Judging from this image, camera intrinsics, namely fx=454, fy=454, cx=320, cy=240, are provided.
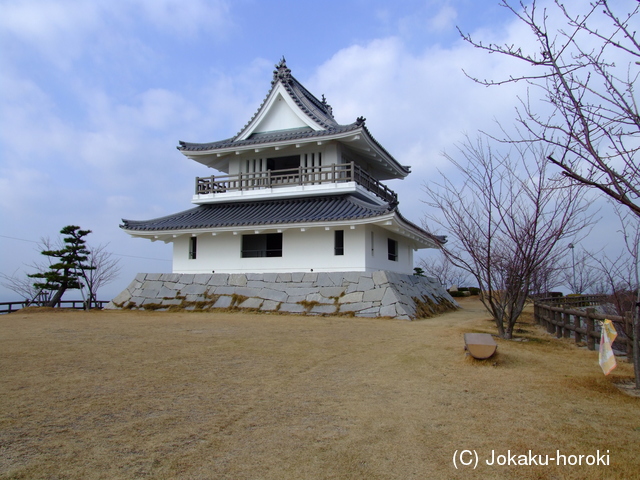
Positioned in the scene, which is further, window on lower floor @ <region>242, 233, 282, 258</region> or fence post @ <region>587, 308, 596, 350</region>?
window on lower floor @ <region>242, 233, 282, 258</region>

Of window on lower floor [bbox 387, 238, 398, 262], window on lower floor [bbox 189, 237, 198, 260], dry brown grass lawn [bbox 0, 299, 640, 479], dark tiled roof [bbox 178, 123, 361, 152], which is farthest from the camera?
window on lower floor [bbox 387, 238, 398, 262]

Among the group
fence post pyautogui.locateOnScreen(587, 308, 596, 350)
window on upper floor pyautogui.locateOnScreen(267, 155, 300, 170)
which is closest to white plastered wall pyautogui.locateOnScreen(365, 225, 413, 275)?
window on upper floor pyautogui.locateOnScreen(267, 155, 300, 170)

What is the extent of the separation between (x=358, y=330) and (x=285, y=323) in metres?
2.51

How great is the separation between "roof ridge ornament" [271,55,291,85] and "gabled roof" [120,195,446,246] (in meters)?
6.34

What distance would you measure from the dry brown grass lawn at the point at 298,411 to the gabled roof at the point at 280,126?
13.1 metres

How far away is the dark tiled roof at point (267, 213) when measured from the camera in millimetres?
17359

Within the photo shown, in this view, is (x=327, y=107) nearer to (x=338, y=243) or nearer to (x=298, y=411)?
(x=338, y=243)

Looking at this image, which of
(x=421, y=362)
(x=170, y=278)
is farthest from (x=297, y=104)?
(x=421, y=362)

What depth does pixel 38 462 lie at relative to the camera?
12.1ft

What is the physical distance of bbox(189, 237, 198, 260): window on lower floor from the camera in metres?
20.4

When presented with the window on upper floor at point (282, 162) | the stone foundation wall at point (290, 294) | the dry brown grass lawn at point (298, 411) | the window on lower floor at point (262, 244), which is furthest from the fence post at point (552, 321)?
the window on upper floor at point (282, 162)

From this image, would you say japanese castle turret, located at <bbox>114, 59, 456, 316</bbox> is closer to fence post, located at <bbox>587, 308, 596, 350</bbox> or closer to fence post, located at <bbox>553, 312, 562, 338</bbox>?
fence post, located at <bbox>553, 312, 562, 338</bbox>

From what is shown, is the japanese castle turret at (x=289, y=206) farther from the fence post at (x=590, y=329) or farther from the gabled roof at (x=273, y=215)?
the fence post at (x=590, y=329)

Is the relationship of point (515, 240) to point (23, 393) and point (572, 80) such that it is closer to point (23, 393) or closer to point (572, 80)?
point (572, 80)
